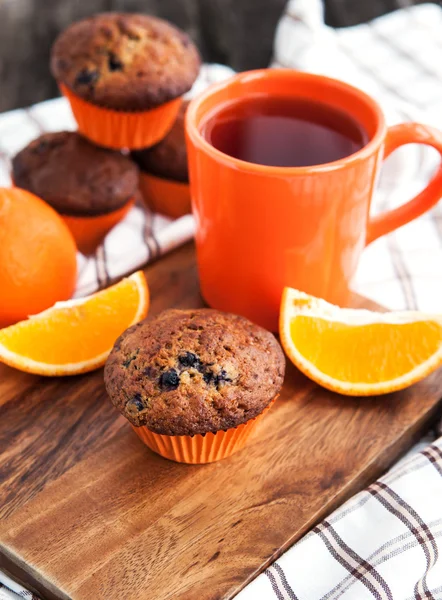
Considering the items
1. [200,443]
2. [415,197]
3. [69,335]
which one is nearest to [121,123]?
[69,335]

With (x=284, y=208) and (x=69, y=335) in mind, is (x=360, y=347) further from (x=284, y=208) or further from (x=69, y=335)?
(x=69, y=335)

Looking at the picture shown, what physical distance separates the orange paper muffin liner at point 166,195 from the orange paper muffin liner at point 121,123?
3.6 inches

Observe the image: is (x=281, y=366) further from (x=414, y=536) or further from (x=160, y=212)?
(x=160, y=212)

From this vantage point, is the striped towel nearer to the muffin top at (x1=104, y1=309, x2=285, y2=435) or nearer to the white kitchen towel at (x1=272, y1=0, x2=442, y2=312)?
the white kitchen towel at (x1=272, y1=0, x2=442, y2=312)

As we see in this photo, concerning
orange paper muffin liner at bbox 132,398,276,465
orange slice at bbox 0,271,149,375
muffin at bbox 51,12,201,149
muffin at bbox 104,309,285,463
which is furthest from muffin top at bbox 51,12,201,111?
orange paper muffin liner at bbox 132,398,276,465

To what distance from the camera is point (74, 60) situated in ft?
4.49

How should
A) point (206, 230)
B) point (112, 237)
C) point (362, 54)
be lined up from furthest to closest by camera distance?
point (362, 54), point (112, 237), point (206, 230)

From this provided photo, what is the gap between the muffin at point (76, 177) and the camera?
1.41 metres

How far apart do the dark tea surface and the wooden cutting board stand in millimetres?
349

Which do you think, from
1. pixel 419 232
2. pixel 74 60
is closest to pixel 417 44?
pixel 419 232

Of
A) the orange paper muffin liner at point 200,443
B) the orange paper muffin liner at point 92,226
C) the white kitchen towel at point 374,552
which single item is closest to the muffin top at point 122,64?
the orange paper muffin liner at point 92,226

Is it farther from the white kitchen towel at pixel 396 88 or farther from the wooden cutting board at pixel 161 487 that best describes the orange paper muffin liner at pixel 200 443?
the white kitchen towel at pixel 396 88

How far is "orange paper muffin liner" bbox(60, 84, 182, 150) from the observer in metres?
1.39

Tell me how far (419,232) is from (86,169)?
2.35ft
